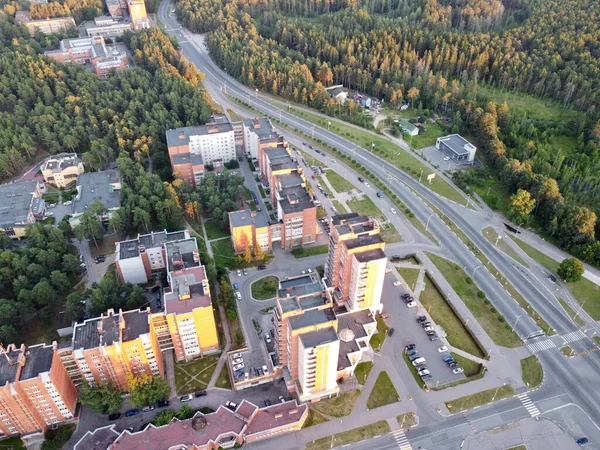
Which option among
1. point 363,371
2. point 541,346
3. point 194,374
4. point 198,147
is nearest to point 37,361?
point 194,374

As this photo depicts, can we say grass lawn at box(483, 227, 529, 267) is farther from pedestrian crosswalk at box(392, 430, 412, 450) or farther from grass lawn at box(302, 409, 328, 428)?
grass lawn at box(302, 409, 328, 428)

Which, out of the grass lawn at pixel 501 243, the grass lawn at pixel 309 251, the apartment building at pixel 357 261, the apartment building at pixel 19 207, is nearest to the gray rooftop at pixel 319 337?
the apartment building at pixel 357 261

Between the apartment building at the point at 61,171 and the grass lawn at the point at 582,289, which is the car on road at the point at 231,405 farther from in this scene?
the apartment building at the point at 61,171

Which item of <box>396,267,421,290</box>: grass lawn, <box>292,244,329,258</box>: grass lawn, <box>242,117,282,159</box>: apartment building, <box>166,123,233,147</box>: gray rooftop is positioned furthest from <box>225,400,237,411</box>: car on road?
<box>166,123,233,147</box>: gray rooftop

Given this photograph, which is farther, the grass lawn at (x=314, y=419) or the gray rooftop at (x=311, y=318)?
the grass lawn at (x=314, y=419)

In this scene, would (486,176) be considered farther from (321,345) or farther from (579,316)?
(321,345)

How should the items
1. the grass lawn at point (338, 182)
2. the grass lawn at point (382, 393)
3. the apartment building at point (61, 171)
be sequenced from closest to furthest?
the grass lawn at point (382, 393), the apartment building at point (61, 171), the grass lawn at point (338, 182)

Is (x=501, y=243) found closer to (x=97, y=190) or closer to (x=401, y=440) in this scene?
(x=401, y=440)
